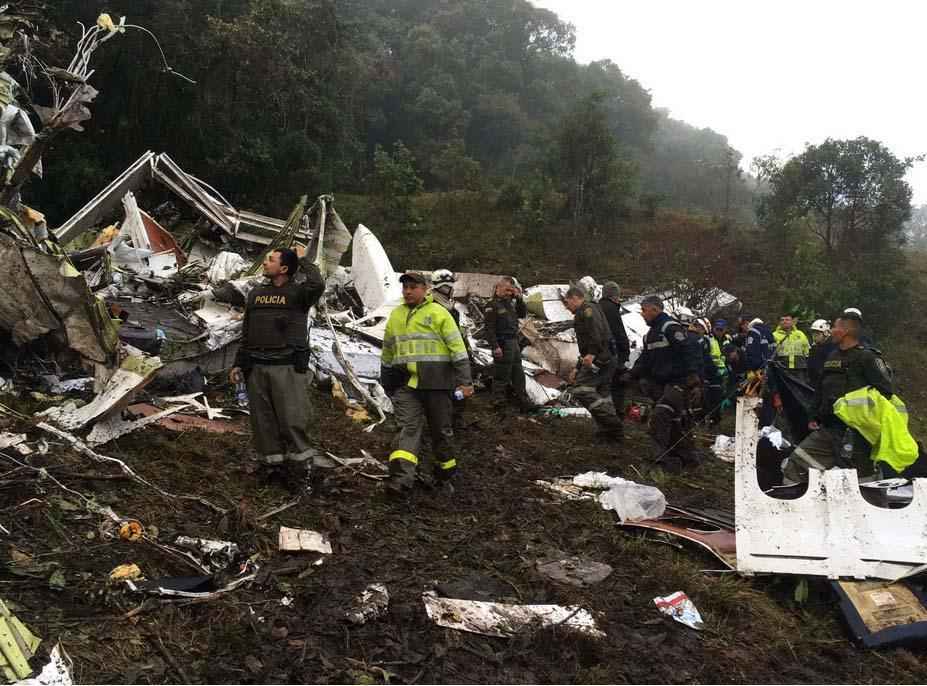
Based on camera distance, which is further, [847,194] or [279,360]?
[847,194]

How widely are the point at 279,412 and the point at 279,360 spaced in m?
0.32

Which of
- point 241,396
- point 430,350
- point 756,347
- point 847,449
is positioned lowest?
point 241,396

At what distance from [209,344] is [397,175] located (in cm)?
1236

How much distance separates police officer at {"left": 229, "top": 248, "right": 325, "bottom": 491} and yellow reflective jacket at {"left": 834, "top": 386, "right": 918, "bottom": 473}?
334 centimetres

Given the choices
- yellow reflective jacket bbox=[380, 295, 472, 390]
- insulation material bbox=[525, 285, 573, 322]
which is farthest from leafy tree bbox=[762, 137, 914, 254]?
yellow reflective jacket bbox=[380, 295, 472, 390]

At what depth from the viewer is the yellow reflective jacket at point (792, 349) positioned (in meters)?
8.67

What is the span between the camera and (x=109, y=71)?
53.3 ft

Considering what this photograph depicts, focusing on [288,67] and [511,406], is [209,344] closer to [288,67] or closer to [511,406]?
[511,406]

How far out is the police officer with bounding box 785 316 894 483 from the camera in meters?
4.29

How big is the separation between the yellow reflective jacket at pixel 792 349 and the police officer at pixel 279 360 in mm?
6498

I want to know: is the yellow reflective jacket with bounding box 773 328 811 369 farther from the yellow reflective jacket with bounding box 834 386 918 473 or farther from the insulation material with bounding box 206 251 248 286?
the insulation material with bounding box 206 251 248 286

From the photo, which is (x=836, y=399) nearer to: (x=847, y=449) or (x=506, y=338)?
(x=847, y=449)

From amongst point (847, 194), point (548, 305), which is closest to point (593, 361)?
point (548, 305)

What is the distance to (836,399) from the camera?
4516mm
